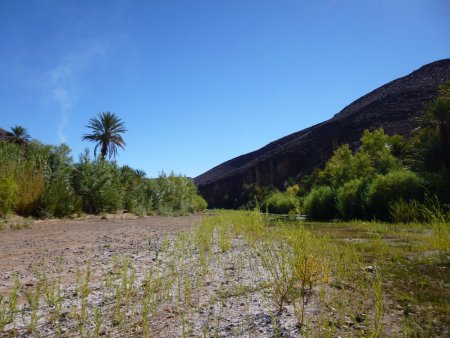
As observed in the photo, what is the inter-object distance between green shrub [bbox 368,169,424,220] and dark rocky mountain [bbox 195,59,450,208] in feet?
48.3

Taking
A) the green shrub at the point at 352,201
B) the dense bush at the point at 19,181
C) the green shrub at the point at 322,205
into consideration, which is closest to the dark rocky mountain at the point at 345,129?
the green shrub at the point at 322,205

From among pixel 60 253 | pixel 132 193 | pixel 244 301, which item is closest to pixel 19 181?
pixel 60 253

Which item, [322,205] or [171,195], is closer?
[322,205]

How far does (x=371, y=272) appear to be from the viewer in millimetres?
5023

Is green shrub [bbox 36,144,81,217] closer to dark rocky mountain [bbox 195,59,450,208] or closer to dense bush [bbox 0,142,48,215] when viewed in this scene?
dense bush [bbox 0,142,48,215]

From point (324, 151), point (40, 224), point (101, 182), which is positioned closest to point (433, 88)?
point (324, 151)

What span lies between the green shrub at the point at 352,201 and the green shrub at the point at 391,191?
1.04 metres

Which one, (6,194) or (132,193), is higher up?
(132,193)

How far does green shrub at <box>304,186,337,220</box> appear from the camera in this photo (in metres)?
28.2

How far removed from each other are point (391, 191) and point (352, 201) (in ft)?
12.6

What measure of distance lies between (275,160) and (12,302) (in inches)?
4328

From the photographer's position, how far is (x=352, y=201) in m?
24.0

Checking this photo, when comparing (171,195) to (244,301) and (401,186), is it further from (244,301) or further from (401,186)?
(244,301)

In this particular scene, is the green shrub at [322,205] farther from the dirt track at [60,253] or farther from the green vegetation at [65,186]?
the dirt track at [60,253]
